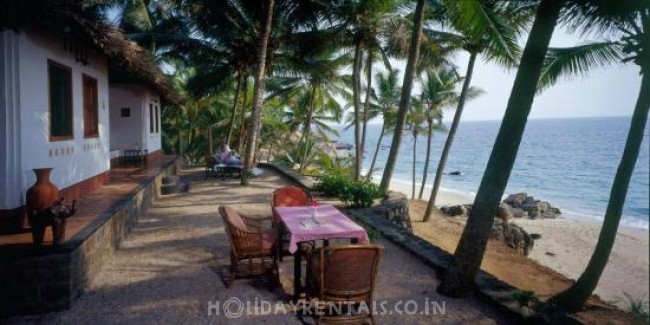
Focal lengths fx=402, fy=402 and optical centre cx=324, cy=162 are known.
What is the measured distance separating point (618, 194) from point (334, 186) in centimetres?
627

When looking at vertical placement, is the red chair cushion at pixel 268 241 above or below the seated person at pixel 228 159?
below

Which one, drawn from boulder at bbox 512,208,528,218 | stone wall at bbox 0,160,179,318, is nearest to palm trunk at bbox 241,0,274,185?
stone wall at bbox 0,160,179,318

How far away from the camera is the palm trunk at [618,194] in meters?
4.34

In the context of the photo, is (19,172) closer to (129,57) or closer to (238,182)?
(129,57)

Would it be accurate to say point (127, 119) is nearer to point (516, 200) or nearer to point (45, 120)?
point (45, 120)

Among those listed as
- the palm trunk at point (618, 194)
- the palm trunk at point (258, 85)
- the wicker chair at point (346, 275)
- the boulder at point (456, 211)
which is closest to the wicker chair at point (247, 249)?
the wicker chair at point (346, 275)

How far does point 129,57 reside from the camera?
6957mm

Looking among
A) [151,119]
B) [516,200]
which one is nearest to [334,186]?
[151,119]

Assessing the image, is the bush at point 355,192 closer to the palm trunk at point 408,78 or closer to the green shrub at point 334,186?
the green shrub at point 334,186

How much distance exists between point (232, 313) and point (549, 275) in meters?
8.27

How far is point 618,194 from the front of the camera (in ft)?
14.5

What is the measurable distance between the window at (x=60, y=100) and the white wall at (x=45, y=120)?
11cm

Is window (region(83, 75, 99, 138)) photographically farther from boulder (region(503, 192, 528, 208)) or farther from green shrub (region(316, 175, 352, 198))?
boulder (region(503, 192, 528, 208))

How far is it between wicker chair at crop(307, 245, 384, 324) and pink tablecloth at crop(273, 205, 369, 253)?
1.65 ft
